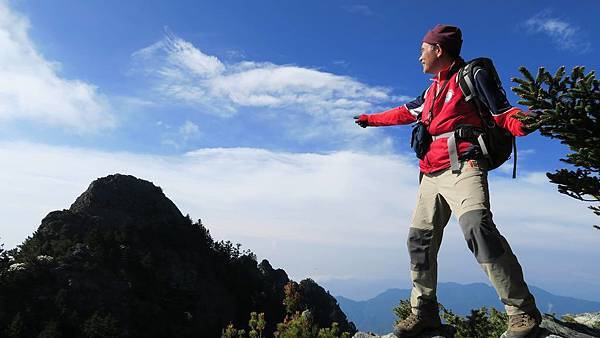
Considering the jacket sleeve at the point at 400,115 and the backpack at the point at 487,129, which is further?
the jacket sleeve at the point at 400,115

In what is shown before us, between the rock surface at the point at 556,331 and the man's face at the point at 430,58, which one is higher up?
the man's face at the point at 430,58

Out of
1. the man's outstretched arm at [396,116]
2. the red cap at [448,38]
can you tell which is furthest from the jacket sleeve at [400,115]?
the red cap at [448,38]

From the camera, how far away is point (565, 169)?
676 cm

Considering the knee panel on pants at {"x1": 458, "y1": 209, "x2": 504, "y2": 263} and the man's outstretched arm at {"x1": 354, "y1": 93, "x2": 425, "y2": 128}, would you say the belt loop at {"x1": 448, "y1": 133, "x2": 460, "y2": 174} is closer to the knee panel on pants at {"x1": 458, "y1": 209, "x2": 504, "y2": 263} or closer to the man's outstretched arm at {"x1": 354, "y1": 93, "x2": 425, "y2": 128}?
the knee panel on pants at {"x1": 458, "y1": 209, "x2": 504, "y2": 263}

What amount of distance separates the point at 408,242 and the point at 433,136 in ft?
3.99

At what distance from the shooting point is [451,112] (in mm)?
4703

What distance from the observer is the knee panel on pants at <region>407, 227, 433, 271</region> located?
198 inches

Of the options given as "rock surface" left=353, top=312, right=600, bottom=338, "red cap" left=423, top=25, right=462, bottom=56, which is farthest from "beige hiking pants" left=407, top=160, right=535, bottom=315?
"red cap" left=423, top=25, right=462, bottom=56

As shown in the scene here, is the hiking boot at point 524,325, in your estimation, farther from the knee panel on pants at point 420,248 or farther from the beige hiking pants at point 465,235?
the knee panel on pants at point 420,248

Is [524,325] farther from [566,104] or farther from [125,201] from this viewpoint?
[125,201]

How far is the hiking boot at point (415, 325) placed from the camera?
5.16 meters

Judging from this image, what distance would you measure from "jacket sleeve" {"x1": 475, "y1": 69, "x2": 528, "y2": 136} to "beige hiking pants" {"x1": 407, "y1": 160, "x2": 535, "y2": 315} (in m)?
0.48

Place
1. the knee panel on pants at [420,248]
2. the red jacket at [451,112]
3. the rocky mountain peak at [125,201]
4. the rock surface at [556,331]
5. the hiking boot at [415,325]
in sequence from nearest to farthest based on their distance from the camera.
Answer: the red jacket at [451,112], the rock surface at [556,331], the knee panel on pants at [420,248], the hiking boot at [415,325], the rocky mountain peak at [125,201]

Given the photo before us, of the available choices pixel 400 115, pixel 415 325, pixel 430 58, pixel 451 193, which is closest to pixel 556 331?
pixel 415 325
